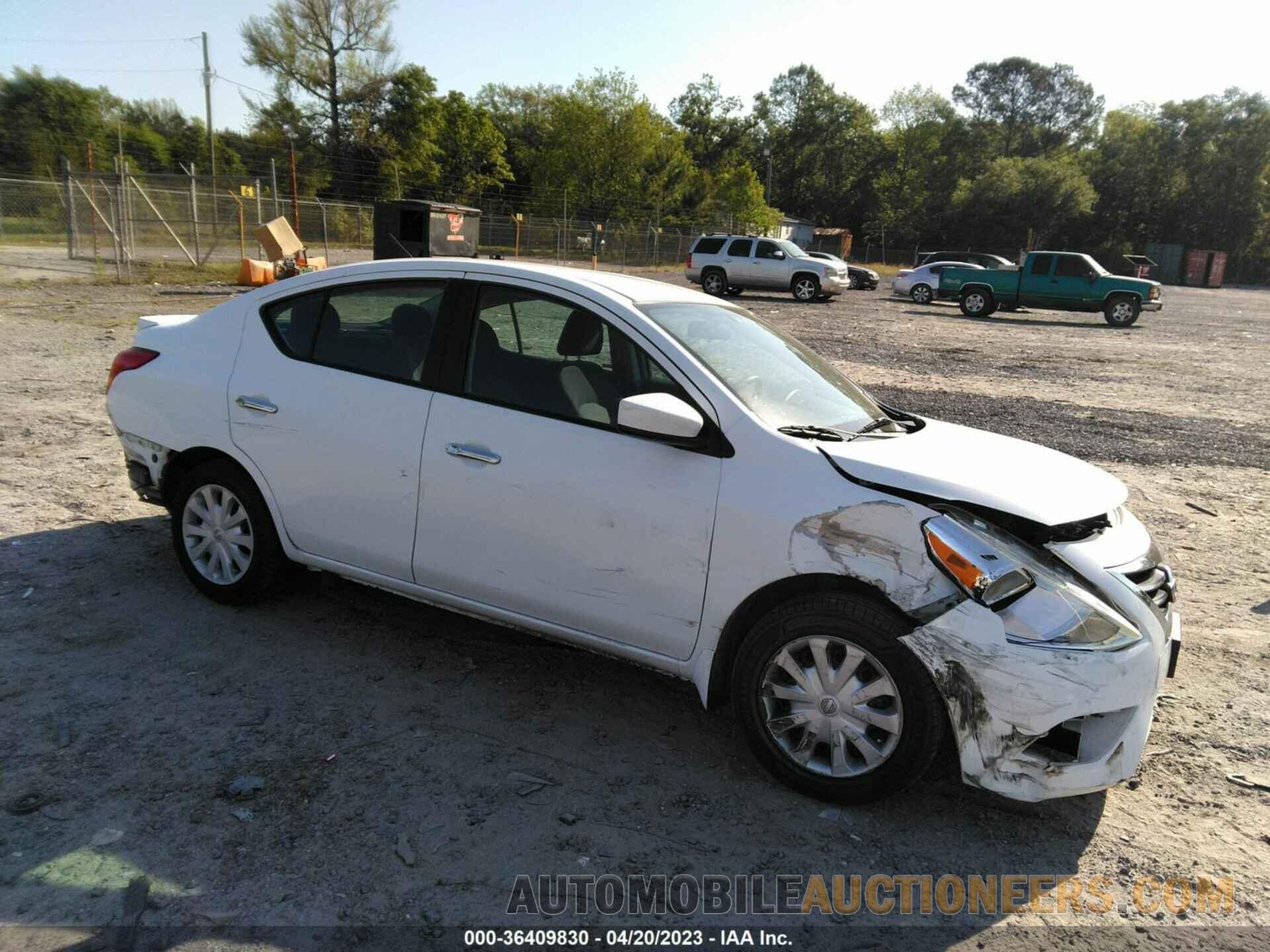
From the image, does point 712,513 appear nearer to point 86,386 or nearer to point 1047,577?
point 1047,577

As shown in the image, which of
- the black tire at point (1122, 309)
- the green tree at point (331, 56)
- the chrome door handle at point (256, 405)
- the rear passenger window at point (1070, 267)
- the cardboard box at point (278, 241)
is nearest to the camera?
the chrome door handle at point (256, 405)

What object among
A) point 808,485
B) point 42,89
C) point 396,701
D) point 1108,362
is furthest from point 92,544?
point 42,89

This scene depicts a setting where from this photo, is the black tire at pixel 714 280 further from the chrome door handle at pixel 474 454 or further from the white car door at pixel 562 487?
the chrome door handle at pixel 474 454

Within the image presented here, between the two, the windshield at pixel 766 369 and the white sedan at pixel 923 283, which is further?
the white sedan at pixel 923 283

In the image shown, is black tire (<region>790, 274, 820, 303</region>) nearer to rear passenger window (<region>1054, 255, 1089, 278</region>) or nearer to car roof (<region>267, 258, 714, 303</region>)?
rear passenger window (<region>1054, 255, 1089, 278</region>)

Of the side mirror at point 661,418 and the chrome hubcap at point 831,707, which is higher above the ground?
the side mirror at point 661,418

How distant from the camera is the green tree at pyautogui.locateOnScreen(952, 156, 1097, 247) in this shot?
69.4 meters

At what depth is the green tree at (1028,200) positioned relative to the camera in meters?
69.4

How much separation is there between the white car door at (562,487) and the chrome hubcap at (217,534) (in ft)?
3.51

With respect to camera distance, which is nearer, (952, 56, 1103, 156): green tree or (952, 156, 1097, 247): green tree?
(952, 156, 1097, 247): green tree

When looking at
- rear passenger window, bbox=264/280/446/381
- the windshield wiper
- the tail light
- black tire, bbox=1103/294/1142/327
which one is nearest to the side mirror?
the windshield wiper

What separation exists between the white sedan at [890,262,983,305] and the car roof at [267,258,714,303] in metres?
27.5

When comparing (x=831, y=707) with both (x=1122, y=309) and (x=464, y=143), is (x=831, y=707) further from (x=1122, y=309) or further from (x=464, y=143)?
(x=464, y=143)

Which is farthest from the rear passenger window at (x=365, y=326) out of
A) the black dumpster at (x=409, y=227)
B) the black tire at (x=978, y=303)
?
the black tire at (x=978, y=303)
